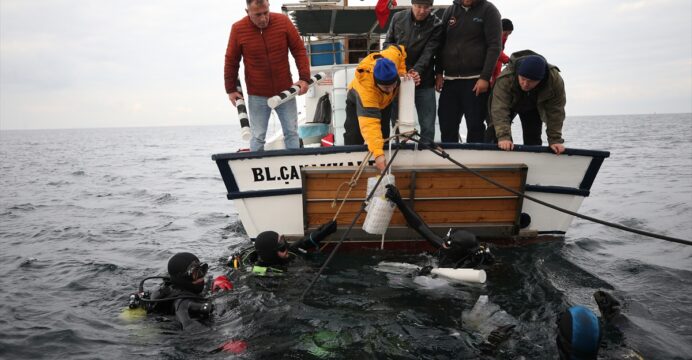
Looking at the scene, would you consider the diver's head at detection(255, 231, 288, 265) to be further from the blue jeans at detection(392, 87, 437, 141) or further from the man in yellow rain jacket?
the blue jeans at detection(392, 87, 437, 141)

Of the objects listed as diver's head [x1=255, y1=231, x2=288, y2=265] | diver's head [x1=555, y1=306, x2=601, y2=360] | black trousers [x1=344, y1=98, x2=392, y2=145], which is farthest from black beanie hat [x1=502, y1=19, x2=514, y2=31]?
diver's head [x1=555, y1=306, x2=601, y2=360]

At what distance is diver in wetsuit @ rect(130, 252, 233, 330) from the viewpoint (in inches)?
187

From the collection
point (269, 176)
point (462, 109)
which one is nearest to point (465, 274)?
point (462, 109)

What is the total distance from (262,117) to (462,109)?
2837 millimetres

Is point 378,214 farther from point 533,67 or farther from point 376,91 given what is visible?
→ point 533,67

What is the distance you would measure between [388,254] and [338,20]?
534cm

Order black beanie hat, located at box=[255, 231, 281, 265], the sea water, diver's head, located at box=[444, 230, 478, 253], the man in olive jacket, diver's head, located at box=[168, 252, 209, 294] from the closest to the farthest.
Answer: the sea water, diver's head, located at box=[168, 252, 209, 294], diver's head, located at box=[444, 230, 478, 253], black beanie hat, located at box=[255, 231, 281, 265], the man in olive jacket

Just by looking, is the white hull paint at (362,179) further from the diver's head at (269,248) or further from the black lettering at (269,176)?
the diver's head at (269,248)

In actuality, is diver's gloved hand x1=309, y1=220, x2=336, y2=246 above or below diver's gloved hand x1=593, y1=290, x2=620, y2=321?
above

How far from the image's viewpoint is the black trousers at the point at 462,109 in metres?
6.58

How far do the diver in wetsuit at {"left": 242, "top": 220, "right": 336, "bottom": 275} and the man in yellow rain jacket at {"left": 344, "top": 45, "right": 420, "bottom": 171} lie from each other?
1.17m

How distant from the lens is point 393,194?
5.48 m

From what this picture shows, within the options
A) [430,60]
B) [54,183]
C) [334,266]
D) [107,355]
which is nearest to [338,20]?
[430,60]

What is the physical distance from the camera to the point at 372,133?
568cm
